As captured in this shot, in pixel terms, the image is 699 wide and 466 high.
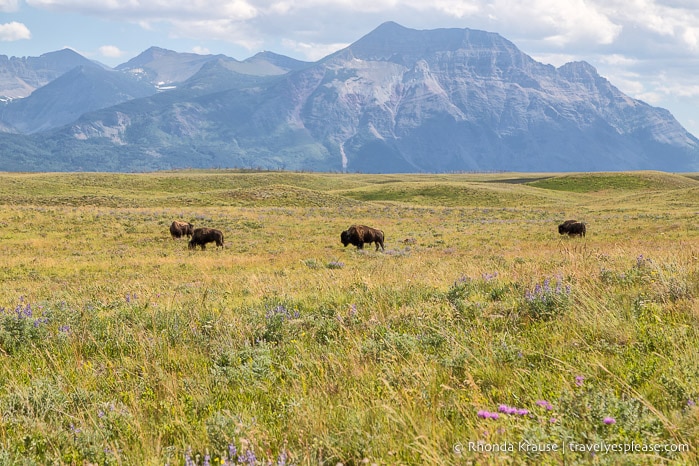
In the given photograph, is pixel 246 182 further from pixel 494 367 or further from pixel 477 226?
pixel 494 367

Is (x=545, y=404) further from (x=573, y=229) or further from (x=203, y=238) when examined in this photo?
(x=573, y=229)

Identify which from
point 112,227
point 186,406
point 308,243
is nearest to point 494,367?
point 186,406

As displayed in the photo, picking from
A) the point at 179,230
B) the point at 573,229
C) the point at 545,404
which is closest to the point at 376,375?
→ the point at 545,404

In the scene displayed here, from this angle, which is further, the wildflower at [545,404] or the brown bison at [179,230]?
A: the brown bison at [179,230]

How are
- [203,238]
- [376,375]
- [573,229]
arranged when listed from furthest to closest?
1. [573,229]
2. [203,238]
3. [376,375]

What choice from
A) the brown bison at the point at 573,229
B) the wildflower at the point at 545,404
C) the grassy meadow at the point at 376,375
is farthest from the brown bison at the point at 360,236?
the wildflower at the point at 545,404

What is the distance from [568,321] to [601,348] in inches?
37.7

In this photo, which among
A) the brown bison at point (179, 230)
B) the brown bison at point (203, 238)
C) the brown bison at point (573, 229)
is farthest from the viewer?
the brown bison at point (179, 230)

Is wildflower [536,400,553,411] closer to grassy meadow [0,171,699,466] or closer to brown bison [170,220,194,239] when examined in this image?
grassy meadow [0,171,699,466]

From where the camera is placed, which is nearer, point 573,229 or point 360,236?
point 360,236

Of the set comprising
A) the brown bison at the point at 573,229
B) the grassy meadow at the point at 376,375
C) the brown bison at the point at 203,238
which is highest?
the grassy meadow at the point at 376,375

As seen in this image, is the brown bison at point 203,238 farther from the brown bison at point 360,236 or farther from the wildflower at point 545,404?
the wildflower at point 545,404

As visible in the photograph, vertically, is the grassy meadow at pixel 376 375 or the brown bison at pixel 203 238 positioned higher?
the grassy meadow at pixel 376 375

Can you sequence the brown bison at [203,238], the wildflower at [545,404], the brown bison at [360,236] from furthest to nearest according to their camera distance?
the brown bison at [203,238] → the brown bison at [360,236] → the wildflower at [545,404]
